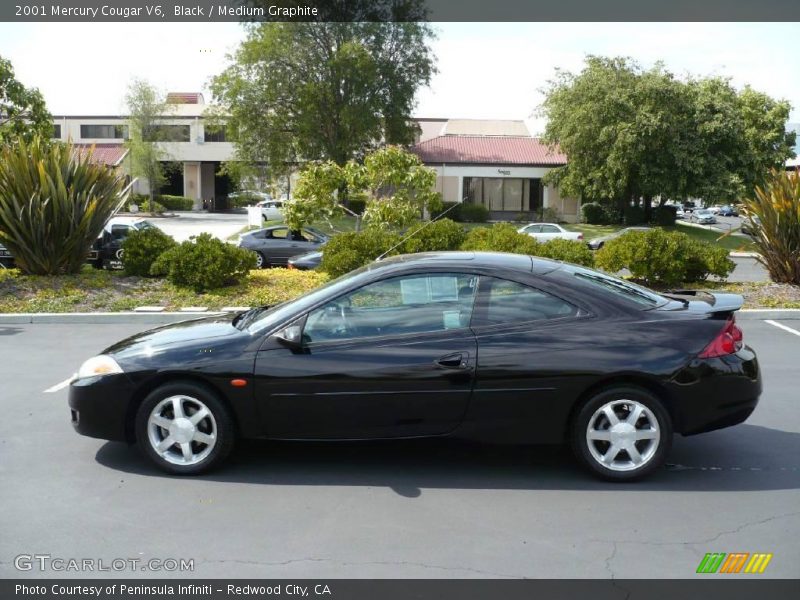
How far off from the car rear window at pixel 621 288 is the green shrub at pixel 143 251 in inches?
374

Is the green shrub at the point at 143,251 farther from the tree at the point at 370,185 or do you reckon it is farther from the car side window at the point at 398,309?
the car side window at the point at 398,309

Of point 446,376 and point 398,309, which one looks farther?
point 398,309

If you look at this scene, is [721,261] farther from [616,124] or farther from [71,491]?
[616,124]

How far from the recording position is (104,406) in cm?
554

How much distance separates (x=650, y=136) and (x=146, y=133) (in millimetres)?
32985

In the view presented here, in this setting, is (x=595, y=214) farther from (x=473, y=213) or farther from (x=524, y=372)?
(x=524, y=372)

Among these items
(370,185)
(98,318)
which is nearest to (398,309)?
(98,318)

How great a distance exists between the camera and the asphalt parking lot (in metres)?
4.31

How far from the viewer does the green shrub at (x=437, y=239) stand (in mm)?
14383

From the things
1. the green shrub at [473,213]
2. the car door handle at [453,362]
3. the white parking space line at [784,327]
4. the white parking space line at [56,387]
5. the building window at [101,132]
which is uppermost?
the building window at [101,132]

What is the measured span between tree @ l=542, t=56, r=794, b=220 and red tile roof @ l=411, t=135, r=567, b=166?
5.66 metres

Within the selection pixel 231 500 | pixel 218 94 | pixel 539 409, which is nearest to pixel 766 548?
pixel 539 409

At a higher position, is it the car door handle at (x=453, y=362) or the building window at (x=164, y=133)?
the building window at (x=164, y=133)

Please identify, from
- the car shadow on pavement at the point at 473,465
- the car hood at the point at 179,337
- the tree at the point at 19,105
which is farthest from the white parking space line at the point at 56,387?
the tree at the point at 19,105
